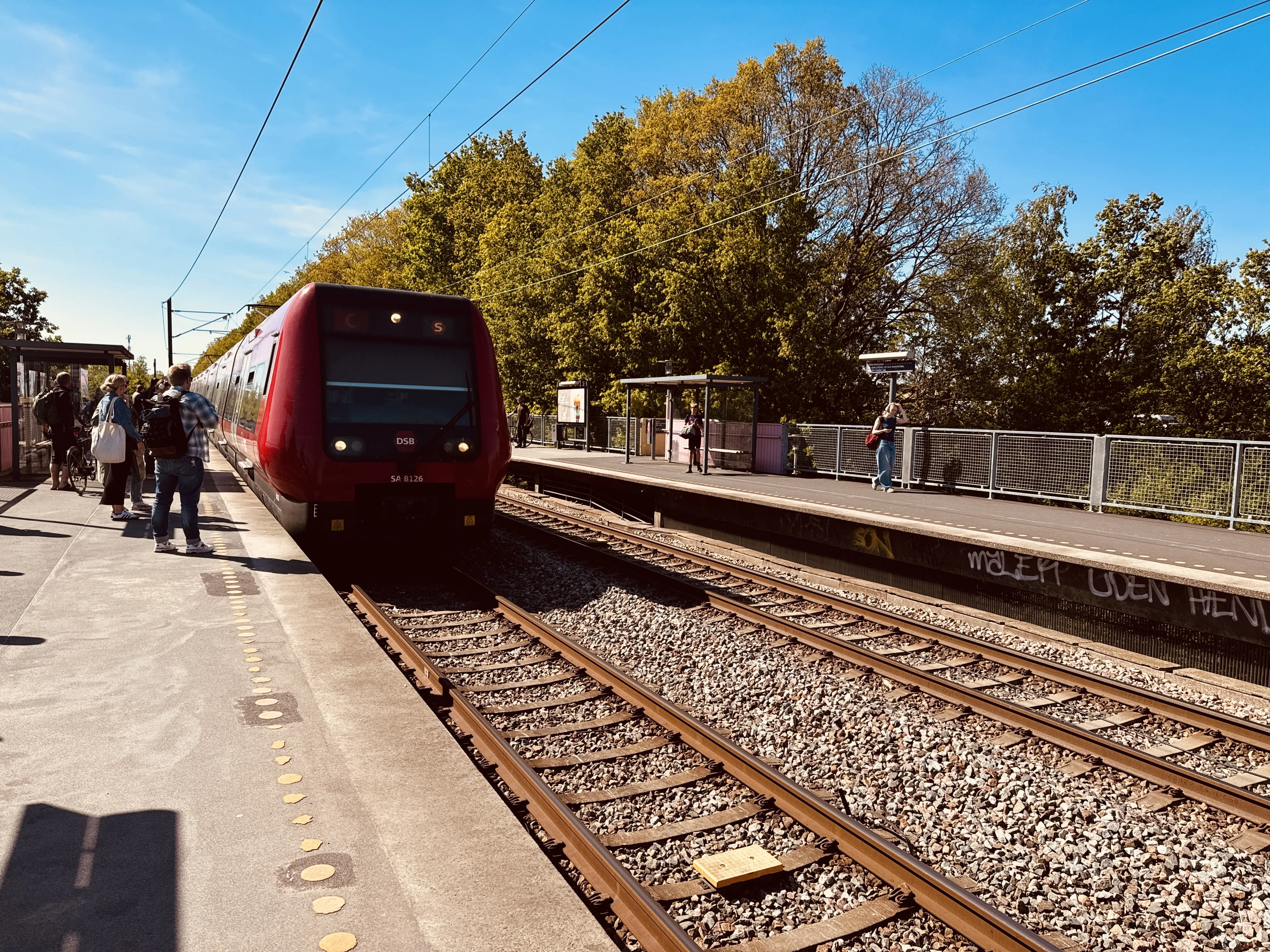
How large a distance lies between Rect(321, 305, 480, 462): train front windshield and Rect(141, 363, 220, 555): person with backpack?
127 cm

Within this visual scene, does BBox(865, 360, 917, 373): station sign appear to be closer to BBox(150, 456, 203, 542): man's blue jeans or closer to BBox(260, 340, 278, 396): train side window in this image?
BBox(260, 340, 278, 396): train side window

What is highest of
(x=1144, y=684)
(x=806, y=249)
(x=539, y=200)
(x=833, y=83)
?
(x=833, y=83)

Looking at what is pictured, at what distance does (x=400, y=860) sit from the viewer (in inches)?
111

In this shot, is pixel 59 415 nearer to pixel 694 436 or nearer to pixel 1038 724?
pixel 694 436

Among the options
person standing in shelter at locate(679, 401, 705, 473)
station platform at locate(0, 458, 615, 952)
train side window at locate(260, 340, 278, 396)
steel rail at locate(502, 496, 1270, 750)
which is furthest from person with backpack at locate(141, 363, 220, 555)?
person standing in shelter at locate(679, 401, 705, 473)

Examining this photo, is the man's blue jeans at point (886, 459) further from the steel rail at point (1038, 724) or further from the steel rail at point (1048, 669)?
the steel rail at point (1038, 724)

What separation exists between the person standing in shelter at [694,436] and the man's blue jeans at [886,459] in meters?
4.62

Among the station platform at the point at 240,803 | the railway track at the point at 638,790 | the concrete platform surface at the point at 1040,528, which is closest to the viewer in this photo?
the station platform at the point at 240,803

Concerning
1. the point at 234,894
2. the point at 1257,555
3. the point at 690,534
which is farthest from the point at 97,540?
the point at 1257,555

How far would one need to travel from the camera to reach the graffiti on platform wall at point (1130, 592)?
6863mm

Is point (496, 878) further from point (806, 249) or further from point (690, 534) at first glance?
point (806, 249)

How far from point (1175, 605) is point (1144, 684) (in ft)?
3.14

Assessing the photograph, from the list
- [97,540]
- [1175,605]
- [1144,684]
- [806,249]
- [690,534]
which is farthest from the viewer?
[806,249]

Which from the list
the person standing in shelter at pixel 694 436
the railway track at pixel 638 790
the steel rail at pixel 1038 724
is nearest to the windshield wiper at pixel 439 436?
the railway track at pixel 638 790
